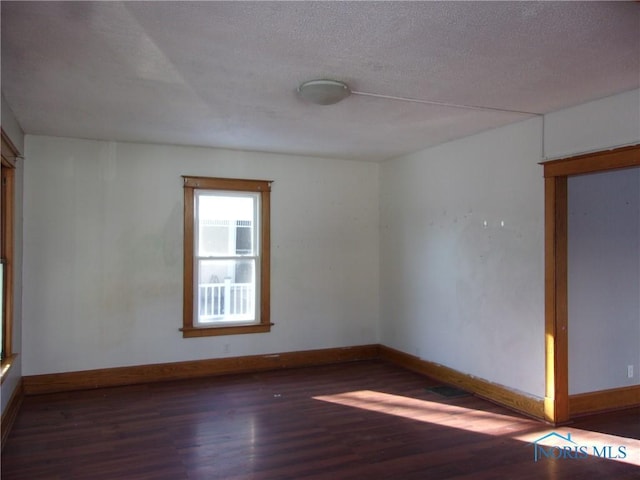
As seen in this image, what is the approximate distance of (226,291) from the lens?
228 inches

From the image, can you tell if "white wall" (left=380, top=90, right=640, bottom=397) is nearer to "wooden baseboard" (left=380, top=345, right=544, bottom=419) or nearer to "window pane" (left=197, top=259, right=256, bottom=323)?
"wooden baseboard" (left=380, top=345, right=544, bottom=419)

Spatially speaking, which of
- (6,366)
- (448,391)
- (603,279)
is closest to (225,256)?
(6,366)

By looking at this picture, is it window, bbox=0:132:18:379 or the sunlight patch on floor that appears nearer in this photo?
the sunlight patch on floor

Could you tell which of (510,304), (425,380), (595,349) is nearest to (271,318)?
(425,380)

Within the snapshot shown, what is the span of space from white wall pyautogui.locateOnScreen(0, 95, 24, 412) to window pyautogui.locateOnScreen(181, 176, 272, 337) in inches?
61.8

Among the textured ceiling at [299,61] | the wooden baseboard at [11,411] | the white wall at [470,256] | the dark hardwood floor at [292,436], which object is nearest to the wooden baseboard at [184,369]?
the dark hardwood floor at [292,436]

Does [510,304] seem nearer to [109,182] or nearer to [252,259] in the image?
[252,259]

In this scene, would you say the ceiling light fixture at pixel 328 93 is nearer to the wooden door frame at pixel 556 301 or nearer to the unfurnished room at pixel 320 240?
the unfurnished room at pixel 320 240

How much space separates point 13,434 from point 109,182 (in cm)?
255

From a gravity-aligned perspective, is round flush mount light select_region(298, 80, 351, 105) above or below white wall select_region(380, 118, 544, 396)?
above

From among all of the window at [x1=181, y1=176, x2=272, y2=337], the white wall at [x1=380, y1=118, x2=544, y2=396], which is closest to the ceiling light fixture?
the white wall at [x1=380, y1=118, x2=544, y2=396]

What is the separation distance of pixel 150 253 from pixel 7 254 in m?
1.43

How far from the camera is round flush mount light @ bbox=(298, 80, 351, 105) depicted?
10.9ft

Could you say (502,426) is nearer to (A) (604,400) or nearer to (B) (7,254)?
→ (A) (604,400)
